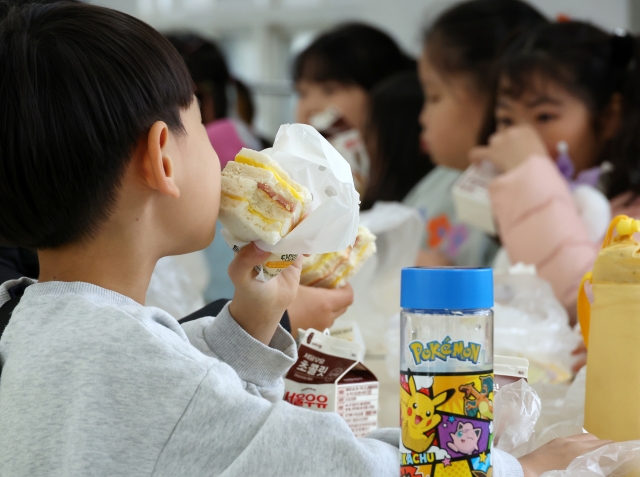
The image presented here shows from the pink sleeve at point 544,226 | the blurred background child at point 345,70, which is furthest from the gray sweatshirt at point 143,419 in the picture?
the blurred background child at point 345,70

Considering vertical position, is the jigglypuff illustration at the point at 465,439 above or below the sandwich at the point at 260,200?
below

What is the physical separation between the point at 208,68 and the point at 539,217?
168 centimetres

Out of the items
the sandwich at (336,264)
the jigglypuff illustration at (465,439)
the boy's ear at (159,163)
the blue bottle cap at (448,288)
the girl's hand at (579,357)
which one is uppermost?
the boy's ear at (159,163)

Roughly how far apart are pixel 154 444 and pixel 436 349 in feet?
0.67

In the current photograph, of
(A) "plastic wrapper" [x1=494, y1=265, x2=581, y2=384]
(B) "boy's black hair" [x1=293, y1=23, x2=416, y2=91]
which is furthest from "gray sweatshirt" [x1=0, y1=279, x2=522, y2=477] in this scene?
(B) "boy's black hair" [x1=293, y1=23, x2=416, y2=91]

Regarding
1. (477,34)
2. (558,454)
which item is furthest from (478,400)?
(477,34)

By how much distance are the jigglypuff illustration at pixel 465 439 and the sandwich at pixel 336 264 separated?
1.10 feet

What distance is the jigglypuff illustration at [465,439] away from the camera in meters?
0.48

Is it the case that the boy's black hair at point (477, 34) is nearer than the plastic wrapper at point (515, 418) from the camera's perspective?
No

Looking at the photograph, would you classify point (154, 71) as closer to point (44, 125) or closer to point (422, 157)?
point (44, 125)

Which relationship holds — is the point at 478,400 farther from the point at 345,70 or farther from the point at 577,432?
the point at 345,70

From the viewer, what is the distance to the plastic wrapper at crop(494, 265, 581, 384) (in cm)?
95

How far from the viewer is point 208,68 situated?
2.71 meters

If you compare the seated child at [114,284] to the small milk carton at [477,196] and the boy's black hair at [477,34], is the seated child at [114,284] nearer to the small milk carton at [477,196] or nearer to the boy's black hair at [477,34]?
the small milk carton at [477,196]
